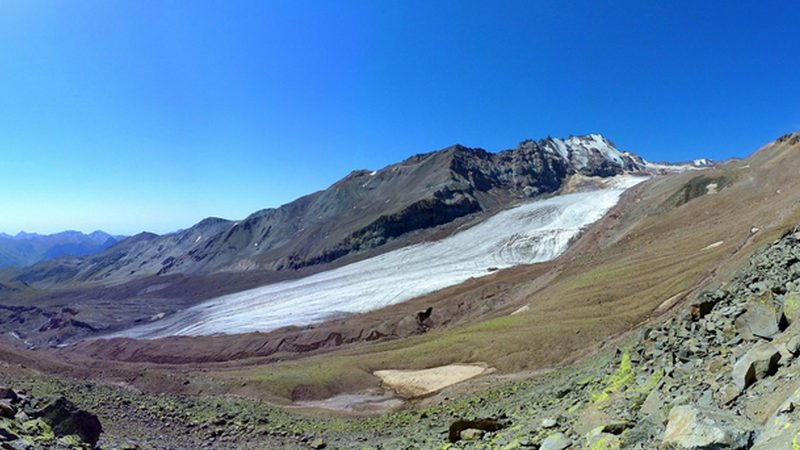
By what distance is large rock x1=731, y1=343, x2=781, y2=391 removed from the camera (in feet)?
25.8

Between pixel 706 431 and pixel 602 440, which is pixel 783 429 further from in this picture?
pixel 602 440

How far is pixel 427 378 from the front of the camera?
33906mm

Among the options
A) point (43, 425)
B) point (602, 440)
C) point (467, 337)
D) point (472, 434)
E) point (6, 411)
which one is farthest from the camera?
point (467, 337)

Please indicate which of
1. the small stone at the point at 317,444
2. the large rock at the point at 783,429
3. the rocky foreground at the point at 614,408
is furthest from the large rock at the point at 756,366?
the small stone at the point at 317,444

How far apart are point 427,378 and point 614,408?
24.6 m

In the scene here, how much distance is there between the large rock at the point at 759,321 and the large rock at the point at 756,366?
1920 millimetres

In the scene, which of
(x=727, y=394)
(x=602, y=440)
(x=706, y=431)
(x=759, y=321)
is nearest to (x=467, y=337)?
(x=759, y=321)

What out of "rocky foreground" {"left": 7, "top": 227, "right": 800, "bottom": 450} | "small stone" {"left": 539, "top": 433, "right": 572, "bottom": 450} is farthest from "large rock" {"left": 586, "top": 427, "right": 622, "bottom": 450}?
"small stone" {"left": 539, "top": 433, "right": 572, "bottom": 450}

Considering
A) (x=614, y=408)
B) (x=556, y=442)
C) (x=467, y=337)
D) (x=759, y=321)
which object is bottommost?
(x=467, y=337)

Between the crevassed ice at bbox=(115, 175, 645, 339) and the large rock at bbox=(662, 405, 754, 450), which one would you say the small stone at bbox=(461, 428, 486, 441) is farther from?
the crevassed ice at bbox=(115, 175, 645, 339)

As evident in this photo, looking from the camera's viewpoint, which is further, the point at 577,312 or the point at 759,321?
the point at 577,312

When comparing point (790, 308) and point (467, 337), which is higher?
point (790, 308)

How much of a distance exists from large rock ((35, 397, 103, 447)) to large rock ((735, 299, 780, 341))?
772 inches

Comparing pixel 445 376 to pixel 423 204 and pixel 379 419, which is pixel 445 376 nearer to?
pixel 379 419
